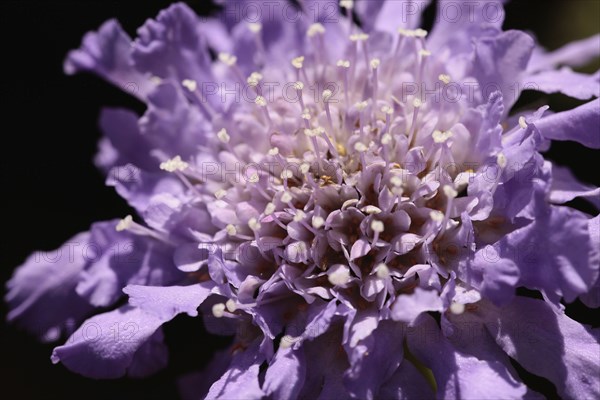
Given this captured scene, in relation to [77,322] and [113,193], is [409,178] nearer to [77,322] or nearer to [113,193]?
[77,322]

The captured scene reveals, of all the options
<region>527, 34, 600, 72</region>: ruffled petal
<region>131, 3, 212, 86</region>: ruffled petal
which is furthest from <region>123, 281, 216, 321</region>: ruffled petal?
<region>527, 34, 600, 72</region>: ruffled petal

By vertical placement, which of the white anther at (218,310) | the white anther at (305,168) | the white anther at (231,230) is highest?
the white anther at (305,168)

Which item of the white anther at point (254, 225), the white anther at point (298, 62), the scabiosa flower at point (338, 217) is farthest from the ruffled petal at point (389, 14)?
the white anther at point (254, 225)

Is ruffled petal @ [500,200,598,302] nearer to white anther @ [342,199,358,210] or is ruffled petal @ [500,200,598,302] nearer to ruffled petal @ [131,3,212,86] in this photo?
white anther @ [342,199,358,210]

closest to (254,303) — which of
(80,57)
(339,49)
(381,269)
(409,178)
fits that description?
(381,269)

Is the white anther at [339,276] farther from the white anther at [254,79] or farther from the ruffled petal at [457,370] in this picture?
the white anther at [254,79]

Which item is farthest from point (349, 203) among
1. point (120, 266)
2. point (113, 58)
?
point (113, 58)

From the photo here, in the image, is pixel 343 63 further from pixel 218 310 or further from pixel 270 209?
pixel 218 310
